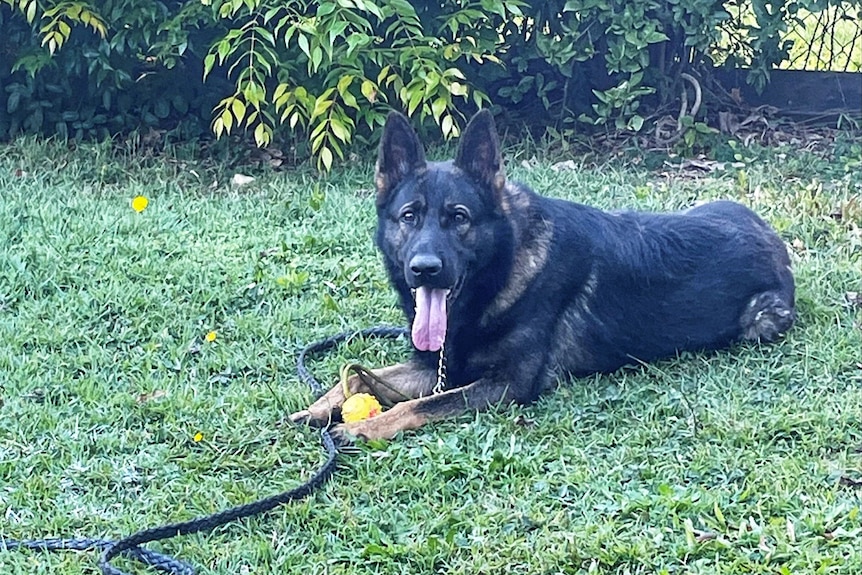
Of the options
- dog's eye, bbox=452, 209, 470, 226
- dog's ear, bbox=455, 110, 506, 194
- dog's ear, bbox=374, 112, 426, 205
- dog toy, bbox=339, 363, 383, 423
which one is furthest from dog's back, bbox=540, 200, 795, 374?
dog toy, bbox=339, 363, 383, 423

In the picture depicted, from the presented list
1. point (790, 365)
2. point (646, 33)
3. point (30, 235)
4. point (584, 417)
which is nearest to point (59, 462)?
point (584, 417)

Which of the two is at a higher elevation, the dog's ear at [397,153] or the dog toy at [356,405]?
the dog's ear at [397,153]

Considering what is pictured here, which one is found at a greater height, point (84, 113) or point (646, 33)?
point (646, 33)

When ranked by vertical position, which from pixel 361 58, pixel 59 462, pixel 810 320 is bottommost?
pixel 59 462

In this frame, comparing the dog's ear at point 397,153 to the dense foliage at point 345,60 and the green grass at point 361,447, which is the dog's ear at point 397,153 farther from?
the dense foliage at point 345,60

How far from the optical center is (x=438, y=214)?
4375mm

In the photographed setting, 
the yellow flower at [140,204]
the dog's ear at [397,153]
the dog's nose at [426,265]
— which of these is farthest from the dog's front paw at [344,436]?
the yellow flower at [140,204]

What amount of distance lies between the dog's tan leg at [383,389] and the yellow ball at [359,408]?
0.15ft

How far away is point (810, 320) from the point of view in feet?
17.0

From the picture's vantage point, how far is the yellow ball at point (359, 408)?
4262 mm

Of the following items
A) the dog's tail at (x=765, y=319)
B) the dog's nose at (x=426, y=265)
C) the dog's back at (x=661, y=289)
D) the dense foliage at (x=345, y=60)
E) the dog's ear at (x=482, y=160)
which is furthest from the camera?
the dense foliage at (x=345, y=60)

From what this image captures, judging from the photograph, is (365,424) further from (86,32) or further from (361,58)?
(86,32)

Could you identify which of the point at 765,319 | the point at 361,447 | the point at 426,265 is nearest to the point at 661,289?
the point at 765,319

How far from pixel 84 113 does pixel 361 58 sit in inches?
89.0
